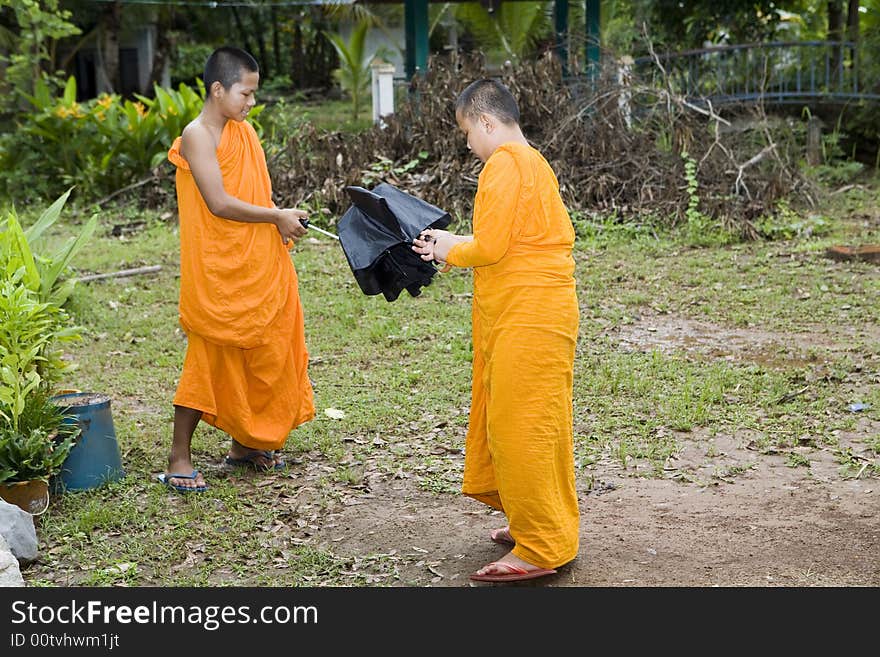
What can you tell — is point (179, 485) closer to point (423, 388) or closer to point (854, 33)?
point (423, 388)

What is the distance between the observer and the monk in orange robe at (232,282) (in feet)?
15.7

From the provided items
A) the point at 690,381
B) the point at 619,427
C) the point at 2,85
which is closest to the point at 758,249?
the point at 690,381

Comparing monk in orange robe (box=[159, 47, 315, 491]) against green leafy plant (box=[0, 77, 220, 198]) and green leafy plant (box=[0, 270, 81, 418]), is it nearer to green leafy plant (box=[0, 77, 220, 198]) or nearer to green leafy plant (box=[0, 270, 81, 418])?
green leafy plant (box=[0, 270, 81, 418])

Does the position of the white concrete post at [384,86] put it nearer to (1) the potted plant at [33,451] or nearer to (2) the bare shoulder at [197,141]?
(2) the bare shoulder at [197,141]

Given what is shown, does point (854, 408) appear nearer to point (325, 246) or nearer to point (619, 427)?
point (619, 427)

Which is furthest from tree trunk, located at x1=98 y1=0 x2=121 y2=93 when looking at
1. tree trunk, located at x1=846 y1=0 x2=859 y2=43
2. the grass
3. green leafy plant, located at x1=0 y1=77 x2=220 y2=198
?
tree trunk, located at x1=846 y1=0 x2=859 y2=43

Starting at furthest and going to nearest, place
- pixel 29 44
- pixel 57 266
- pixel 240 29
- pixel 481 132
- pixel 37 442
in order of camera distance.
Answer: pixel 240 29 → pixel 29 44 → pixel 57 266 → pixel 37 442 → pixel 481 132

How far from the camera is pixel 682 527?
14.8 ft

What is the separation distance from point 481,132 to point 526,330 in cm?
75

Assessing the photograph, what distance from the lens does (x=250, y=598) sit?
12.3ft

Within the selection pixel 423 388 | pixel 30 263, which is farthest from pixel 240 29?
pixel 30 263

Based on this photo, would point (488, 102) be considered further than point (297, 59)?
No

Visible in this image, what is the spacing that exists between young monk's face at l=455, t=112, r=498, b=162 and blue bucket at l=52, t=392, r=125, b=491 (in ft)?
7.29

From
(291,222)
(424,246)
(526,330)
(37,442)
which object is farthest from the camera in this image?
(291,222)
